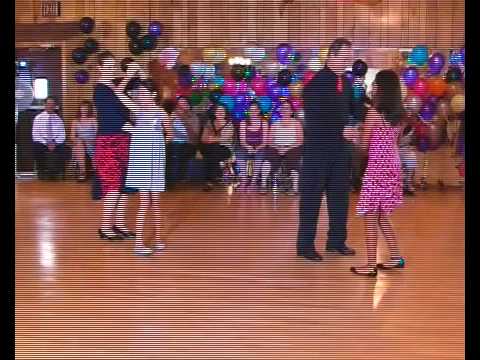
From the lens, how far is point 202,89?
3998 mm

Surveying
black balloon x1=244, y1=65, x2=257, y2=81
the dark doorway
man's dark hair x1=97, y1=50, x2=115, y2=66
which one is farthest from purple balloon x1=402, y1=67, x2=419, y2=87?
the dark doorway

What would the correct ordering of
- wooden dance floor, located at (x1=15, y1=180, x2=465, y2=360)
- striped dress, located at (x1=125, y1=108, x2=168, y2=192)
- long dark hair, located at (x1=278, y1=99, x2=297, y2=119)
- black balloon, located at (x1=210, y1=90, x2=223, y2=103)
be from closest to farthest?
1. wooden dance floor, located at (x1=15, y1=180, x2=465, y2=360)
2. striped dress, located at (x1=125, y1=108, x2=168, y2=192)
3. long dark hair, located at (x1=278, y1=99, x2=297, y2=119)
4. black balloon, located at (x1=210, y1=90, x2=223, y2=103)

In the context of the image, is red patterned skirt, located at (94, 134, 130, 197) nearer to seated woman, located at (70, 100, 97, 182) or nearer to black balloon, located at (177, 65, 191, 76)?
seated woman, located at (70, 100, 97, 182)

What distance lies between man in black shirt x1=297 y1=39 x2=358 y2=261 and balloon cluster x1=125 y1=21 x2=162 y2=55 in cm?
78

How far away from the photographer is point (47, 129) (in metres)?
3.50

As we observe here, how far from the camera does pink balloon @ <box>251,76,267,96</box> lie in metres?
3.75

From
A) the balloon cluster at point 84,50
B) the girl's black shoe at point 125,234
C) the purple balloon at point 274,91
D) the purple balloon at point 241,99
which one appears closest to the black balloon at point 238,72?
the purple balloon at point 241,99

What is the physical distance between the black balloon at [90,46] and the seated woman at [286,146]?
3.37ft

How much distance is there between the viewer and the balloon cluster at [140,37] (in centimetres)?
255

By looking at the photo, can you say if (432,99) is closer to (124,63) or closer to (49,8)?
(124,63)

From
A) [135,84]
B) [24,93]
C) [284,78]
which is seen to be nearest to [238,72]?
[284,78]
